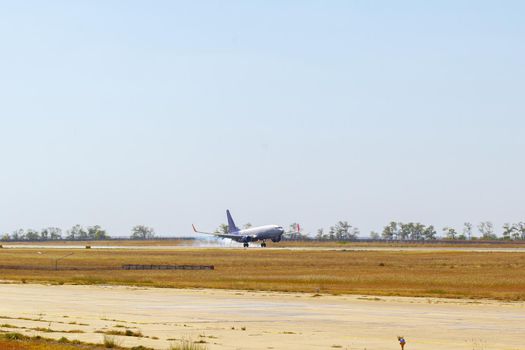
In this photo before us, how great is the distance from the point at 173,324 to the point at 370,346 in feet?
40.9

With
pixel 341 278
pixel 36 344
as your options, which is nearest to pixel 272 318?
pixel 36 344

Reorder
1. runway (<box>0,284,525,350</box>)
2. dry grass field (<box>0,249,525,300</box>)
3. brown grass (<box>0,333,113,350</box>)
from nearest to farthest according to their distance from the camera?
1. brown grass (<box>0,333,113,350</box>)
2. runway (<box>0,284,525,350</box>)
3. dry grass field (<box>0,249,525,300</box>)

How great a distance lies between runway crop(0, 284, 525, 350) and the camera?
3959 centimetres

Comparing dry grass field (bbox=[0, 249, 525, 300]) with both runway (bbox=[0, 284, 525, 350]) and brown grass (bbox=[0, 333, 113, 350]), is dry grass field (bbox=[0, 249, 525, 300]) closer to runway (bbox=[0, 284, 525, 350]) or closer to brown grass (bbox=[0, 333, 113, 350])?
runway (bbox=[0, 284, 525, 350])

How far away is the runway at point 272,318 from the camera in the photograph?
130 feet

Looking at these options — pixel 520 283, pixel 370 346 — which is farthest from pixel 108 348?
pixel 520 283

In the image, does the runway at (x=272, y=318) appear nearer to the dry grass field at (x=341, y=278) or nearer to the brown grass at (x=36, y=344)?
the brown grass at (x=36, y=344)

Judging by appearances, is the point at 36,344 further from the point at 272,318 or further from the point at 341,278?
the point at 341,278

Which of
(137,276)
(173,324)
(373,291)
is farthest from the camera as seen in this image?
(137,276)

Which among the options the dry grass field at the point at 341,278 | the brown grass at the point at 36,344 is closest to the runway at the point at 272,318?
the brown grass at the point at 36,344

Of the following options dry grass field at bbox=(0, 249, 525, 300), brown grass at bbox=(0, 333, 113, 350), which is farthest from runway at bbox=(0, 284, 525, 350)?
dry grass field at bbox=(0, 249, 525, 300)

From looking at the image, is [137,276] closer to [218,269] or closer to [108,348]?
[218,269]

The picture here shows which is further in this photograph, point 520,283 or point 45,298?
point 520,283

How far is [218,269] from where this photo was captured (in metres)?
111
